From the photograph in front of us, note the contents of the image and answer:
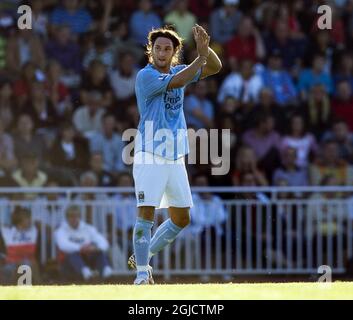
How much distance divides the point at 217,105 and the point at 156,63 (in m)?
8.07

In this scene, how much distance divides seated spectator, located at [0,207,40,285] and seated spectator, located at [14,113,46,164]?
5.07ft

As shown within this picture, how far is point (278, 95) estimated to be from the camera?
1959 cm

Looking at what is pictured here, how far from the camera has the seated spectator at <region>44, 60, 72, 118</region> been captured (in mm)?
19062

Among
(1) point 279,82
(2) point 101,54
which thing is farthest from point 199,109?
(2) point 101,54

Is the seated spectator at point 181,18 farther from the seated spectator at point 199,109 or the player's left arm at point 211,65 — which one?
the player's left arm at point 211,65

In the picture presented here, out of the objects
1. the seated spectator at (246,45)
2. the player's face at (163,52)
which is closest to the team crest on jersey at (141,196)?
the player's face at (163,52)

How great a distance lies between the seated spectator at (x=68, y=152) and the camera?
18281 mm

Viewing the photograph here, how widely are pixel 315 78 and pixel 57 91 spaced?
4.15m

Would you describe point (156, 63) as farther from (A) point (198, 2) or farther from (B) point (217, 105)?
(A) point (198, 2)

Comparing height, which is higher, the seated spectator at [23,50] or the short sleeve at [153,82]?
the seated spectator at [23,50]

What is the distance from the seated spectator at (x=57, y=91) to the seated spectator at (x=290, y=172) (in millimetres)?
3342

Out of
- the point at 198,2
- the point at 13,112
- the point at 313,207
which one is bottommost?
the point at 313,207
